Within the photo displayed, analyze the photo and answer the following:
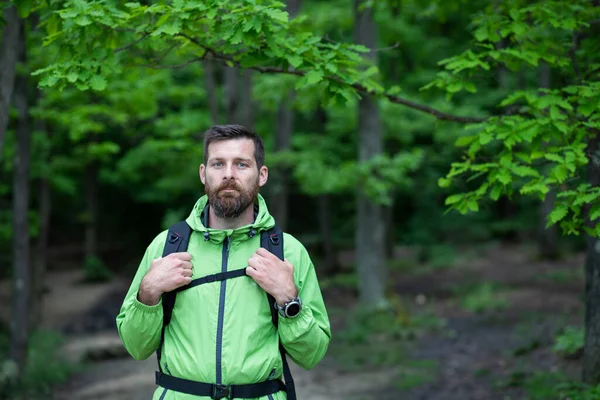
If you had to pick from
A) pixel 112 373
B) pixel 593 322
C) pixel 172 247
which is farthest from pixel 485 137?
pixel 112 373

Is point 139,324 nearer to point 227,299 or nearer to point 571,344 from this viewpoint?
point 227,299

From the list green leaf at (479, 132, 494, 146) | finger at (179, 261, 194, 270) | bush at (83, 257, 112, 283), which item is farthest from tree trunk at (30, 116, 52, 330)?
finger at (179, 261, 194, 270)

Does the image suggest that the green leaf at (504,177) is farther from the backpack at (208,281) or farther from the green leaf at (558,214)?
the backpack at (208,281)

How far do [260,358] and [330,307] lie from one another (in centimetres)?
1395

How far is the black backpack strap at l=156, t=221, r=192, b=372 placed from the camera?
11.0ft

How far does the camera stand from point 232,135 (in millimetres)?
3439

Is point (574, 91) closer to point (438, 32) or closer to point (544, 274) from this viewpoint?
point (544, 274)

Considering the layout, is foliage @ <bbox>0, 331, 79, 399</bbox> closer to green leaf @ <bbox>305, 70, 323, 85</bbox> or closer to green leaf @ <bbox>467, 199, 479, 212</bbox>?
green leaf @ <bbox>305, 70, 323, 85</bbox>

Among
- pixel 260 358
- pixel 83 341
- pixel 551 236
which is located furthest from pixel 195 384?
pixel 551 236

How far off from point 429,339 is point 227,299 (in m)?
10.1

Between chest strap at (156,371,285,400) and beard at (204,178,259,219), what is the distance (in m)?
0.81

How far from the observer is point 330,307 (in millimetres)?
17016

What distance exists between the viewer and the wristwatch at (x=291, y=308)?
3.18 meters

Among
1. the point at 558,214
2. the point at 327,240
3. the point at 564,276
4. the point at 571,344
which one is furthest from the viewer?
the point at 327,240
